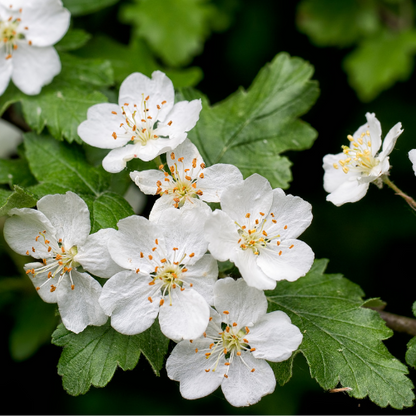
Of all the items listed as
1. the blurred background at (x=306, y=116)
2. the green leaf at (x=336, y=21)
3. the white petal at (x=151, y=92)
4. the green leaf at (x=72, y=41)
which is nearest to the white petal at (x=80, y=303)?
the white petal at (x=151, y=92)

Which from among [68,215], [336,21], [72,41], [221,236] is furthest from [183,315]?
[336,21]

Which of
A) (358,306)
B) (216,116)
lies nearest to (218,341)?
(358,306)

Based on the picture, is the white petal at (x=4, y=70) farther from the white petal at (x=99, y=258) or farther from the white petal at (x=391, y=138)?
the white petal at (x=391, y=138)

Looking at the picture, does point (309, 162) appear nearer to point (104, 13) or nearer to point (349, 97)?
point (349, 97)

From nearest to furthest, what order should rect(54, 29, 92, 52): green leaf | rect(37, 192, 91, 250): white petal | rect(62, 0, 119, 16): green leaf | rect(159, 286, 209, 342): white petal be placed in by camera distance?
rect(159, 286, 209, 342): white petal < rect(37, 192, 91, 250): white petal < rect(54, 29, 92, 52): green leaf < rect(62, 0, 119, 16): green leaf

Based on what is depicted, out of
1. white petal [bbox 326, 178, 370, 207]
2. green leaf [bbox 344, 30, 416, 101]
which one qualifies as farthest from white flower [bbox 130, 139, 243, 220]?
green leaf [bbox 344, 30, 416, 101]

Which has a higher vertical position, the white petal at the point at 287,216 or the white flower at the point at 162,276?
the white petal at the point at 287,216

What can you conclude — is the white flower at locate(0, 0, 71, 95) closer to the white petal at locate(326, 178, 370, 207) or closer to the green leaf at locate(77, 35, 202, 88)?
the green leaf at locate(77, 35, 202, 88)
